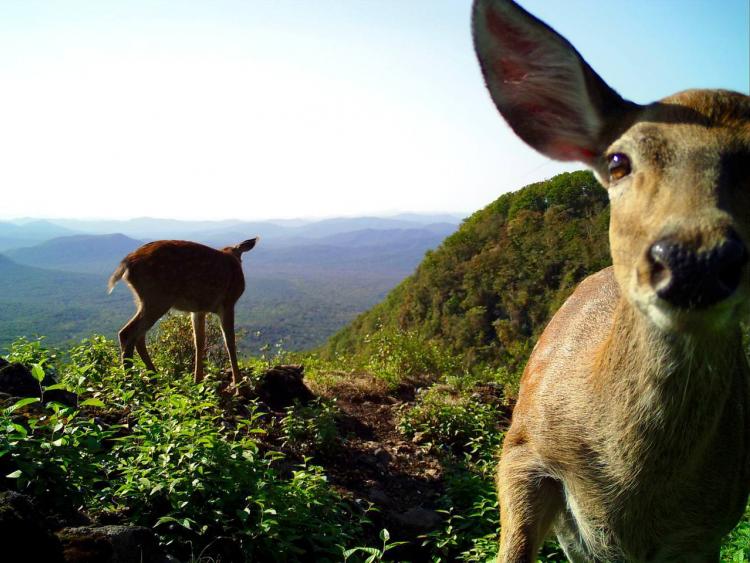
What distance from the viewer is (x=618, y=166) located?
110 inches

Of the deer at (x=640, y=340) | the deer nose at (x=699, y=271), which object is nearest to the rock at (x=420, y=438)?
the deer at (x=640, y=340)

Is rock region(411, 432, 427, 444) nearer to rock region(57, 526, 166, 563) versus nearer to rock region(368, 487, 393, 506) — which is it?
rock region(368, 487, 393, 506)

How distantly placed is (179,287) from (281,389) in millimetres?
2132

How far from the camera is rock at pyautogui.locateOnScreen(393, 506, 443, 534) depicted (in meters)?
5.21

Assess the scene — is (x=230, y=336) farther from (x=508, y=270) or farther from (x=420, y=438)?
(x=508, y=270)

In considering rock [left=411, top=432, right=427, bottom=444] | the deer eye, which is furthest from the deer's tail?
the deer eye

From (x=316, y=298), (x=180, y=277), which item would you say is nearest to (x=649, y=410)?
(x=180, y=277)

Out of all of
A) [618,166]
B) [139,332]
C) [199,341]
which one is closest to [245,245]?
[199,341]

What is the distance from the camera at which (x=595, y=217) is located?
20.1 m

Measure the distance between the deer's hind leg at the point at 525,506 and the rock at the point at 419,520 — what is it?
77.6 inches

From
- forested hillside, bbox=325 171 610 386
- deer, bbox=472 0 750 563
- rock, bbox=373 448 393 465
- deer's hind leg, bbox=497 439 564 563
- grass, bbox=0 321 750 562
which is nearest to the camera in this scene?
deer, bbox=472 0 750 563

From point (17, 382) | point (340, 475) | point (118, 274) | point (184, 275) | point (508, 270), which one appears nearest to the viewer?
point (17, 382)

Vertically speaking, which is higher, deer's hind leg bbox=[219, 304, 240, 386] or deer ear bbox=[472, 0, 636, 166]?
deer ear bbox=[472, 0, 636, 166]

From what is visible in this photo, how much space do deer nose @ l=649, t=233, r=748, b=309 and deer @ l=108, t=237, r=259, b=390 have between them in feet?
19.7
